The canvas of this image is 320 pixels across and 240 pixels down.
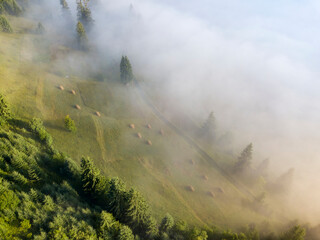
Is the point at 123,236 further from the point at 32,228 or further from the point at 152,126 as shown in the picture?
the point at 152,126

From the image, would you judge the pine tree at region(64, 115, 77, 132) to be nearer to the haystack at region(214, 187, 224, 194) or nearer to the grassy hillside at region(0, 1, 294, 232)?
the grassy hillside at region(0, 1, 294, 232)

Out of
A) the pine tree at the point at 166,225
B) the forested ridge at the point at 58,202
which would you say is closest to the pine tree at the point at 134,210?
the forested ridge at the point at 58,202

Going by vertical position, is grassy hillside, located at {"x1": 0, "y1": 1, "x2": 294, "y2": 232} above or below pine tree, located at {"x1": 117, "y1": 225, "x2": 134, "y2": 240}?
above

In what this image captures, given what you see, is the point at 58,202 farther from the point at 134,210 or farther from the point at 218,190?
the point at 218,190

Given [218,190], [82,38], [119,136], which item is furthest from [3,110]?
[218,190]

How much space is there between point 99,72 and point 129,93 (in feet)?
81.3

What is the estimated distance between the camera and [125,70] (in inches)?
3912

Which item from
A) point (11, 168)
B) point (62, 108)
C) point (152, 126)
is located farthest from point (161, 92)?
point (11, 168)

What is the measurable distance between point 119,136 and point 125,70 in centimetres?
4314

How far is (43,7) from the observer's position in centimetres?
14500

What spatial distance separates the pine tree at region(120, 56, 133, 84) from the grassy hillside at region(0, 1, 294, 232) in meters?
5.31

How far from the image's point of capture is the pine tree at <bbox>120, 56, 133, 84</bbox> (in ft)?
320

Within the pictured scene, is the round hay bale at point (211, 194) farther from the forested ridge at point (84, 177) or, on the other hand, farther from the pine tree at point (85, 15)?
the pine tree at point (85, 15)

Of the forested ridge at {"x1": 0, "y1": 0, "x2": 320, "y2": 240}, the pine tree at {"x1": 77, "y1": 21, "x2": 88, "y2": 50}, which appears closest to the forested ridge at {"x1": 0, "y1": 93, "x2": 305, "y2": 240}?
the forested ridge at {"x1": 0, "y1": 0, "x2": 320, "y2": 240}
